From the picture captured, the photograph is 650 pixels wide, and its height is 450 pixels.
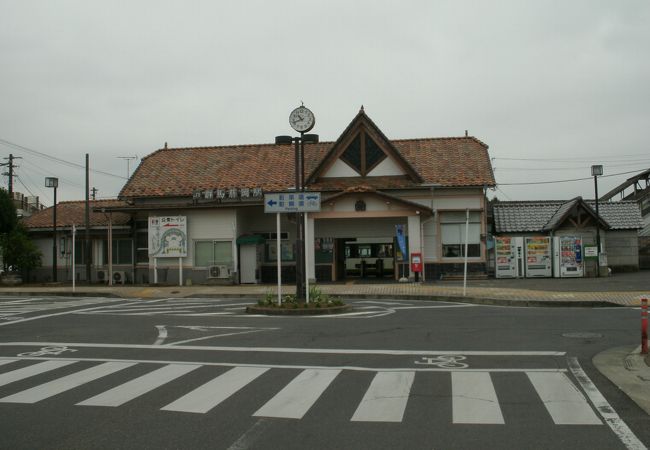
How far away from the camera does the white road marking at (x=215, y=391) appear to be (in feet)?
23.9

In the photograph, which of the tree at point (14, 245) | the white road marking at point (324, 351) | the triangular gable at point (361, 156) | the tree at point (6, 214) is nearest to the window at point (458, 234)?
the triangular gable at point (361, 156)

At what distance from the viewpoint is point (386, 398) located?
770cm

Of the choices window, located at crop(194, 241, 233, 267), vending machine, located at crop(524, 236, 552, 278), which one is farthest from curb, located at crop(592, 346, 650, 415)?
window, located at crop(194, 241, 233, 267)

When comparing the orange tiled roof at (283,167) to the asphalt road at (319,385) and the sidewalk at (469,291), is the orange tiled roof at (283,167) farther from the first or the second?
the asphalt road at (319,385)

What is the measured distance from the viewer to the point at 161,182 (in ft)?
104

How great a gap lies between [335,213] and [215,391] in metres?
20.7

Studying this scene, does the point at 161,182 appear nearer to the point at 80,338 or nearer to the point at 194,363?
the point at 80,338

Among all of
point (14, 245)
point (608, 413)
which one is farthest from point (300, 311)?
point (14, 245)

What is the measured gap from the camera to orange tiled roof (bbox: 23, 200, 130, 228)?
33125 millimetres

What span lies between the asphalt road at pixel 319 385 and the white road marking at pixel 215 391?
0.03 metres

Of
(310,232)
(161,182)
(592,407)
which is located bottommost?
(592,407)

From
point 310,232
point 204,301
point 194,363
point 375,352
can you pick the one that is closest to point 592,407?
Result: point 375,352

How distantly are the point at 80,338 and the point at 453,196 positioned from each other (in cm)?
1953

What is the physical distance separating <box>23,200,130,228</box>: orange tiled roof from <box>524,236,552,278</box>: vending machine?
771 inches
